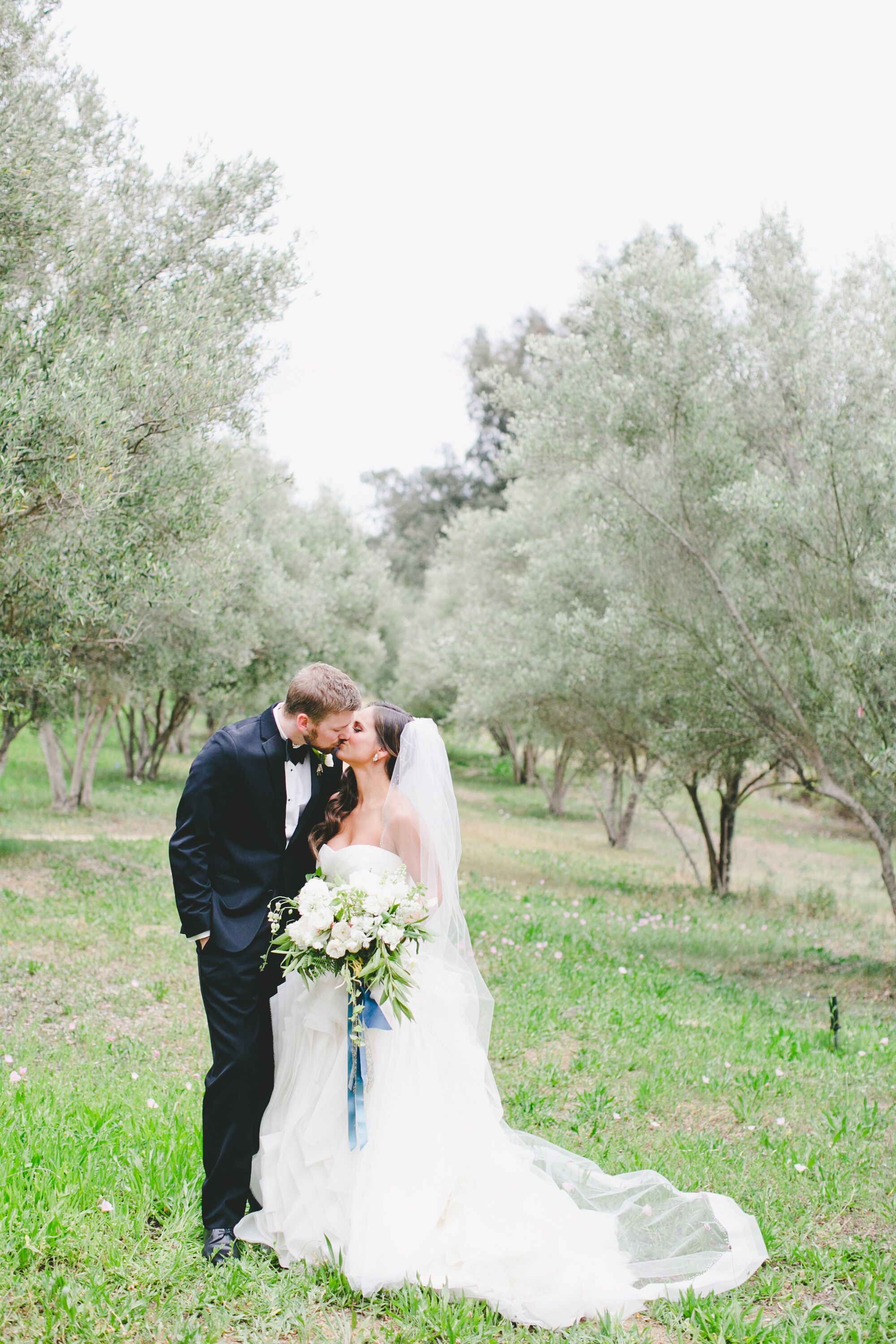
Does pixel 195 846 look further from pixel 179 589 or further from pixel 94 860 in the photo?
pixel 94 860

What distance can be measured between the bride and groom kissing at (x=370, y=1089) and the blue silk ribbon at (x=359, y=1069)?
4cm

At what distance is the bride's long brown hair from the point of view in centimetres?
458

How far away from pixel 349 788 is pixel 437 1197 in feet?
5.62

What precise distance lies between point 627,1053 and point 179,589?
20.4 feet

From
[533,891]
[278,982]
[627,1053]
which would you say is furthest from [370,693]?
[278,982]

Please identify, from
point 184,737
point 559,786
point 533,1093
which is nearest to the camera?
point 533,1093

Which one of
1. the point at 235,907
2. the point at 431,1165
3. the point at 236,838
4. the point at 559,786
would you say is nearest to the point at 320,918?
the point at 235,907

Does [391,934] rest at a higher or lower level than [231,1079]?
higher

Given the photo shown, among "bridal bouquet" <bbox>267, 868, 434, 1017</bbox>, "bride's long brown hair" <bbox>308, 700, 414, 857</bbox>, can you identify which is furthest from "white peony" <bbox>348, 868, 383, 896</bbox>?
"bride's long brown hair" <bbox>308, 700, 414, 857</bbox>

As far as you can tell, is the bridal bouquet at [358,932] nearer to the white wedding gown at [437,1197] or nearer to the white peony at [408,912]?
the white peony at [408,912]

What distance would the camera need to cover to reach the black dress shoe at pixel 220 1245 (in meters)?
3.96

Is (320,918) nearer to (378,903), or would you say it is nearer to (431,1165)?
(378,903)

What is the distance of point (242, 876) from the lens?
438cm

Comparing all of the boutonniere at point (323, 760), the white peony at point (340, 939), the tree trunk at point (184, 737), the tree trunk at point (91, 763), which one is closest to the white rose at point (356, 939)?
the white peony at point (340, 939)
